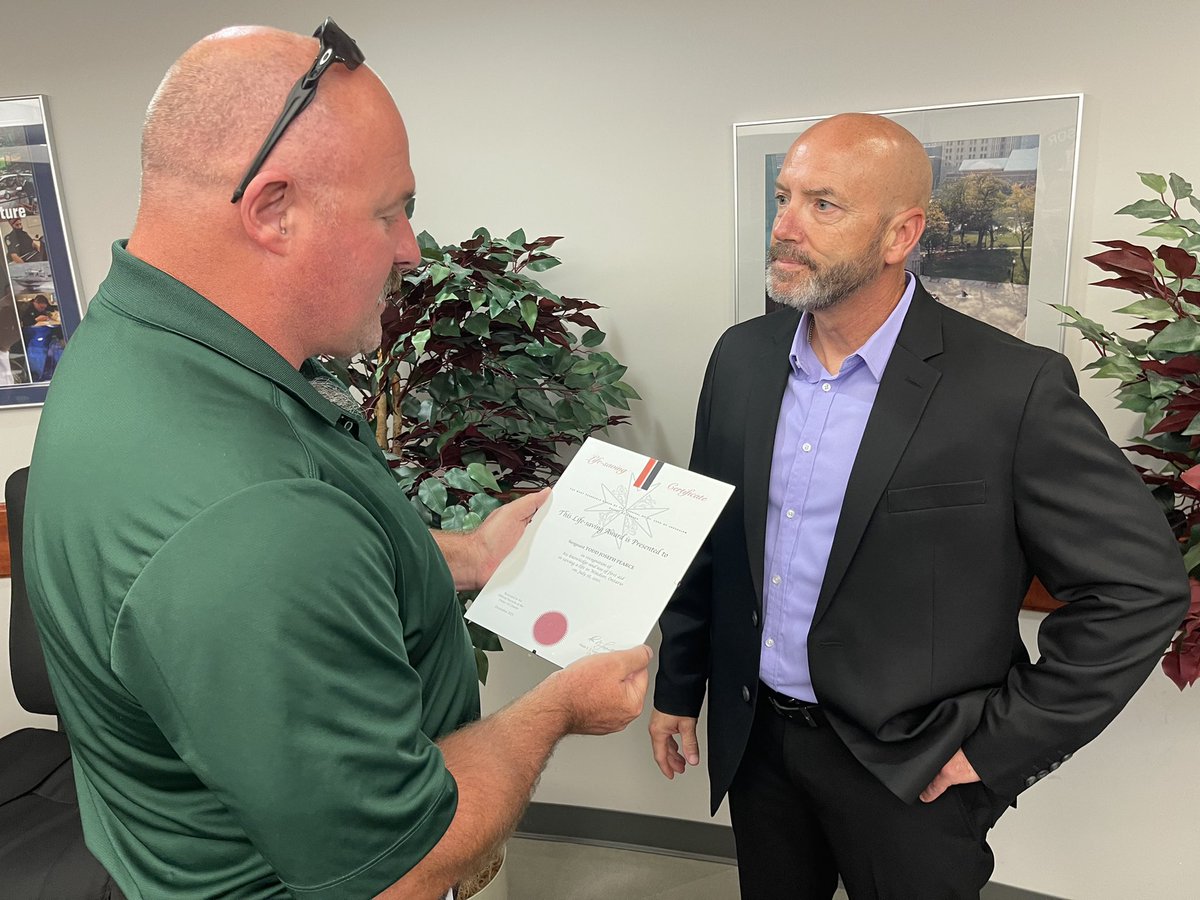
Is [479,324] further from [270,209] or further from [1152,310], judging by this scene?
[1152,310]

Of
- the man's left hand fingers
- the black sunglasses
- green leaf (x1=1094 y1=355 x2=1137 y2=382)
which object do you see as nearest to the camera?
the black sunglasses

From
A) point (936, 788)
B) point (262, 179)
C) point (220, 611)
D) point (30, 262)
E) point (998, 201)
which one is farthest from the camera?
point (30, 262)

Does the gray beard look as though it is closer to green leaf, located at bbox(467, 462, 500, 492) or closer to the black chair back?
green leaf, located at bbox(467, 462, 500, 492)

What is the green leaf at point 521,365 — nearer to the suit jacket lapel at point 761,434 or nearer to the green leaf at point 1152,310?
the suit jacket lapel at point 761,434

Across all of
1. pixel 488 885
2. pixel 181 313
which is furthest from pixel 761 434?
pixel 488 885

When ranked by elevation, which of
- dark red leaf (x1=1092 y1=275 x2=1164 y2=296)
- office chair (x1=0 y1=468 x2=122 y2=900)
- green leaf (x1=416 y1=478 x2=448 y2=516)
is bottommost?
office chair (x1=0 y1=468 x2=122 y2=900)

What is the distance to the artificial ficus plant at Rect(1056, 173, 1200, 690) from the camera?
1.60m

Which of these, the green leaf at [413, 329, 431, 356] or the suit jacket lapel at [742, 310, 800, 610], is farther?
the green leaf at [413, 329, 431, 356]

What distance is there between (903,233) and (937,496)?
51 cm

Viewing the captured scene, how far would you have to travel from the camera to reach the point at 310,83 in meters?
0.87

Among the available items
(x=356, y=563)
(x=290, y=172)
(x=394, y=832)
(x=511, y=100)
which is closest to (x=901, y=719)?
(x=394, y=832)

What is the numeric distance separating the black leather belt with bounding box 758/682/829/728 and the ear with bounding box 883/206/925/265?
85 centimetres

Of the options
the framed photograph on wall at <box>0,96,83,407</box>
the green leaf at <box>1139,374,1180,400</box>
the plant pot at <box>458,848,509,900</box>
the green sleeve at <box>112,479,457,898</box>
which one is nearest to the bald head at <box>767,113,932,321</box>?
the green leaf at <box>1139,374,1180,400</box>

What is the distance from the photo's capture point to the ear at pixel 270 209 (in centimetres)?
85
